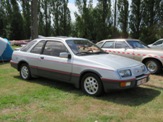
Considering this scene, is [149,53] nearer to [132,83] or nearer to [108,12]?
[132,83]

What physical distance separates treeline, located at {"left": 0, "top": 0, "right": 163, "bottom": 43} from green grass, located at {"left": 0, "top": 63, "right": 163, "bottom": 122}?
23194 mm

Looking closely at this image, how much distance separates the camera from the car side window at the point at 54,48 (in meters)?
6.88

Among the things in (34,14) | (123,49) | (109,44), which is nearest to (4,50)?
(34,14)

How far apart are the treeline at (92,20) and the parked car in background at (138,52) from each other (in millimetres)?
18846

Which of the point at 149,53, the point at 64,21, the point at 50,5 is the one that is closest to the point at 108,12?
the point at 64,21

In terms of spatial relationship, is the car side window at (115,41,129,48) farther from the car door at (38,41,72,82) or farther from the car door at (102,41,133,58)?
the car door at (38,41,72,82)

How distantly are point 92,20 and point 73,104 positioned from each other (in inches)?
1254

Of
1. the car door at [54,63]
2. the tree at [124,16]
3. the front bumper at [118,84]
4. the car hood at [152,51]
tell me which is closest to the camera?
the front bumper at [118,84]

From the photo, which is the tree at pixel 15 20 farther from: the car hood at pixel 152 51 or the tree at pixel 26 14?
the car hood at pixel 152 51

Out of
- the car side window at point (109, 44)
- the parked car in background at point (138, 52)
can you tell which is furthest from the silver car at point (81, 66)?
the car side window at point (109, 44)

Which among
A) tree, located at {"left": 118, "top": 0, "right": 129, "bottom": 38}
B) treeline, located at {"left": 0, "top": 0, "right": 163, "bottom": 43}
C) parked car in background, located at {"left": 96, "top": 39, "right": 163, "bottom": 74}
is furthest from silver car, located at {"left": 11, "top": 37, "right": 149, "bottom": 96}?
tree, located at {"left": 118, "top": 0, "right": 129, "bottom": 38}

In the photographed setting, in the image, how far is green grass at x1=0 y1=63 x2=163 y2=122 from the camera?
471 cm

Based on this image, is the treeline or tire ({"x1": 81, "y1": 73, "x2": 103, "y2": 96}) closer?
tire ({"x1": 81, "y1": 73, "x2": 103, "y2": 96})

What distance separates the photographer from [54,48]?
7121mm
